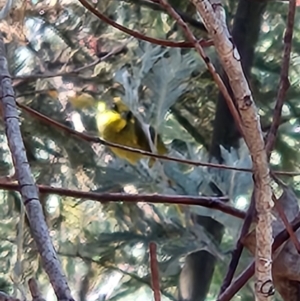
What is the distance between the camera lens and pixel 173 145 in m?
1.10

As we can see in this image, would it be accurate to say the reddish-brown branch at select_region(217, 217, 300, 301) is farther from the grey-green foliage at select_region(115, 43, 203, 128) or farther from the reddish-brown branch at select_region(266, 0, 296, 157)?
the grey-green foliage at select_region(115, 43, 203, 128)

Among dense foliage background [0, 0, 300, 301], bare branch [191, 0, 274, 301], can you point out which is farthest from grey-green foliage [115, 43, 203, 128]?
bare branch [191, 0, 274, 301]

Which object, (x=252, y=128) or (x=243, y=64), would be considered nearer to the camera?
(x=252, y=128)

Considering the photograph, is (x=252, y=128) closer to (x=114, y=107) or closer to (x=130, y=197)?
(x=130, y=197)

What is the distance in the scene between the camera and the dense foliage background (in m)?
1.01

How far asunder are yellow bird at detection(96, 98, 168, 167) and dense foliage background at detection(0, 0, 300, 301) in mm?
25

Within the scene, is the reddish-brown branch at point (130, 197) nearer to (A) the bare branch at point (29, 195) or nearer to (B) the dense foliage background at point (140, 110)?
(A) the bare branch at point (29, 195)

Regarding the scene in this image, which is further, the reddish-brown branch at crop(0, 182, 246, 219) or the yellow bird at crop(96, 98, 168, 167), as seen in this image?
the yellow bird at crop(96, 98, 168, 167)

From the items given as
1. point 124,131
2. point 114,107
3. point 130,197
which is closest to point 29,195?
point 130,197

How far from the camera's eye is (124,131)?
93cm

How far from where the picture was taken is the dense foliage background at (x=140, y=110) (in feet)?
3.33

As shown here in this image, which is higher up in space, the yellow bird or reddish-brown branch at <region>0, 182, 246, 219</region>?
the yellow bird

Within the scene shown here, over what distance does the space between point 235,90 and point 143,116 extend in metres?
0.71

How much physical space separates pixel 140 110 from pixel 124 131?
0.16ft
